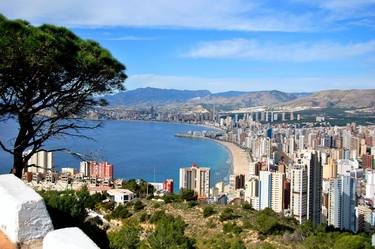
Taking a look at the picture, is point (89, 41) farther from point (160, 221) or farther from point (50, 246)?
point (160, 221)

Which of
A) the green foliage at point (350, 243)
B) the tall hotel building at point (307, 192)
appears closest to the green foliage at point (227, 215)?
the green foliage at point (350, 243)

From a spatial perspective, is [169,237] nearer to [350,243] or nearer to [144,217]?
[144,217]

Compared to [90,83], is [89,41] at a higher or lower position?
higher

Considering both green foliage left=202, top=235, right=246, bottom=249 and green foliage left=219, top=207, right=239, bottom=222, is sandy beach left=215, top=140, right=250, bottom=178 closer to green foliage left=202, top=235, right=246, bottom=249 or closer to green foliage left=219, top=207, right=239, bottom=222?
green foliage left=219, top=207, right=239, bottom=222

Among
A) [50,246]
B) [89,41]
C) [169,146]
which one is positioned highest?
[89,41]

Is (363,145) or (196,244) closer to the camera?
(196,244)

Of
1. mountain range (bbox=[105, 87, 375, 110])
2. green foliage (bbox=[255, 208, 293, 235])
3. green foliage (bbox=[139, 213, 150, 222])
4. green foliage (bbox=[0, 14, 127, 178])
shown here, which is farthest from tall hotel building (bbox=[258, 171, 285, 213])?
mountain range (bbox=[105, 87, 375, 110])

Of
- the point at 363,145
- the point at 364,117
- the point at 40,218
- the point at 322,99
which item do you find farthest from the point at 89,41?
the point at 322,99
